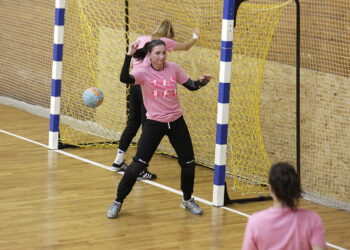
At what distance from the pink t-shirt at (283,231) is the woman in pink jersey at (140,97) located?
4248mm

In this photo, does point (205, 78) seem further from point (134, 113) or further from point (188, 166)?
point (134, 113)

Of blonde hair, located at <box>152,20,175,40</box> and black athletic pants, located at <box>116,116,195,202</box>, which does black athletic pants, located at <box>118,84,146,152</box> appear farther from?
black athletic pants, located at <box>116,116,195,202</box>

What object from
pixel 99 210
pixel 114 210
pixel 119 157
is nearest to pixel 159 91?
pixel 114 210

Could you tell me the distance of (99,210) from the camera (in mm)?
7098

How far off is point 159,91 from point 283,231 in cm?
321

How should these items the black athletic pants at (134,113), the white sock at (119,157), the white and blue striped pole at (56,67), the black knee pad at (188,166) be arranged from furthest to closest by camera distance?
the white and blue striped pole at (56,67), the white sock at (119,157), the black athletic pants at (134,113), the black knee pad at (188,166)

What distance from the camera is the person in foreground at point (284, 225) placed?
141 inches

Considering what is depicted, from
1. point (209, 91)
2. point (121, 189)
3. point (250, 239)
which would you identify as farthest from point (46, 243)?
point (209, 91)

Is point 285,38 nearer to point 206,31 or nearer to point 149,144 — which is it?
point 206,31

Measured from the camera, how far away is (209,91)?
29.7 feet

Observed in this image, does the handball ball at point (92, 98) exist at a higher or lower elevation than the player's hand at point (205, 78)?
lower

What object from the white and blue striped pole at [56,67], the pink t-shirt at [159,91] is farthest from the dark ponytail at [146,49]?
the white and blue striped pole at [56,67]

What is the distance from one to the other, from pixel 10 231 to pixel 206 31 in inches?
148

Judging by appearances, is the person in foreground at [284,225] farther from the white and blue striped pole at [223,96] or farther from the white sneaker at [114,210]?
the white and blue striped pole at [223,96]
